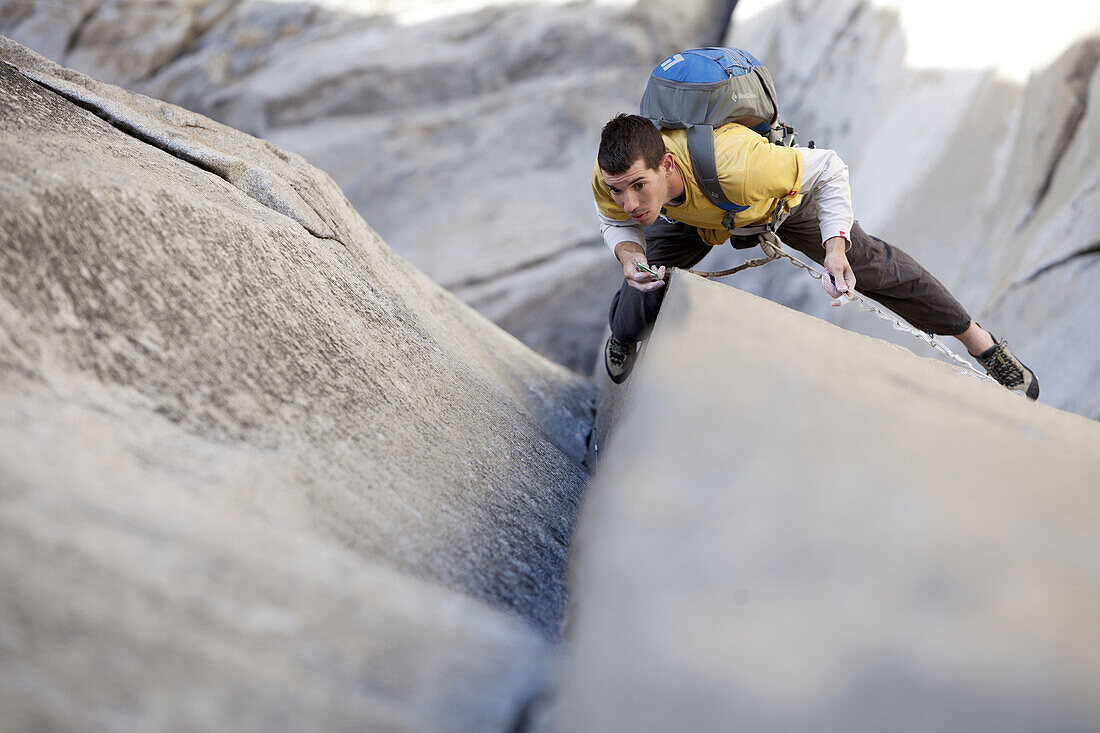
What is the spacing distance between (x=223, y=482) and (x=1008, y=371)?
2.13 metres

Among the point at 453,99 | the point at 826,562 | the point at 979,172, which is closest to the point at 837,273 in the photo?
the point at 826,562

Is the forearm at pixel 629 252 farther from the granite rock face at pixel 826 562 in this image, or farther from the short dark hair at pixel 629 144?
the granite rock face at pixel 826 562

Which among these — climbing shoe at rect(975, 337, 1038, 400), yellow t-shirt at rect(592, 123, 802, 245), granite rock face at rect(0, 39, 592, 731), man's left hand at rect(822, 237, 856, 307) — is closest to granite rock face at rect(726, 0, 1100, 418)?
climbing shoe at rect(975, 337, 1038, 400)

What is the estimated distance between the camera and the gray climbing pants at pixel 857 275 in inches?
78.5

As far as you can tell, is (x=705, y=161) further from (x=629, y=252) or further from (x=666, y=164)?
(x=629, y=252)

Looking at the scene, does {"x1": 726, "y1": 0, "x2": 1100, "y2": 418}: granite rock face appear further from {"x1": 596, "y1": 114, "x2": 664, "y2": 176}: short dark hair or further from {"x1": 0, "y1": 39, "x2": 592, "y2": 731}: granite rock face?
{"x1": 0, "y1": 39, "x2": 592, "y2": 731}: granite rock face

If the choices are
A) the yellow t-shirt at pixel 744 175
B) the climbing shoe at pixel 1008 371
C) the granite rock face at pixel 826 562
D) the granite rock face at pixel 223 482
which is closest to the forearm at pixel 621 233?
the yellow t-shirt at pixel 744 175

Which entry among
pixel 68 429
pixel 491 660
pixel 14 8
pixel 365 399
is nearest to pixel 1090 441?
pixel 491 660

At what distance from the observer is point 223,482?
0.85 meters

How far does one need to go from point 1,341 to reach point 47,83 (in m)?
0.93

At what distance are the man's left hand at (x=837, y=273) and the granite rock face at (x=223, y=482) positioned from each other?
782mm

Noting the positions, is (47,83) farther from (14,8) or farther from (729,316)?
(14,8)

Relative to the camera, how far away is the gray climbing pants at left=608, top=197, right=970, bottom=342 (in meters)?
2.00

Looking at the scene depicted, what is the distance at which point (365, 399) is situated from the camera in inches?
47.2
